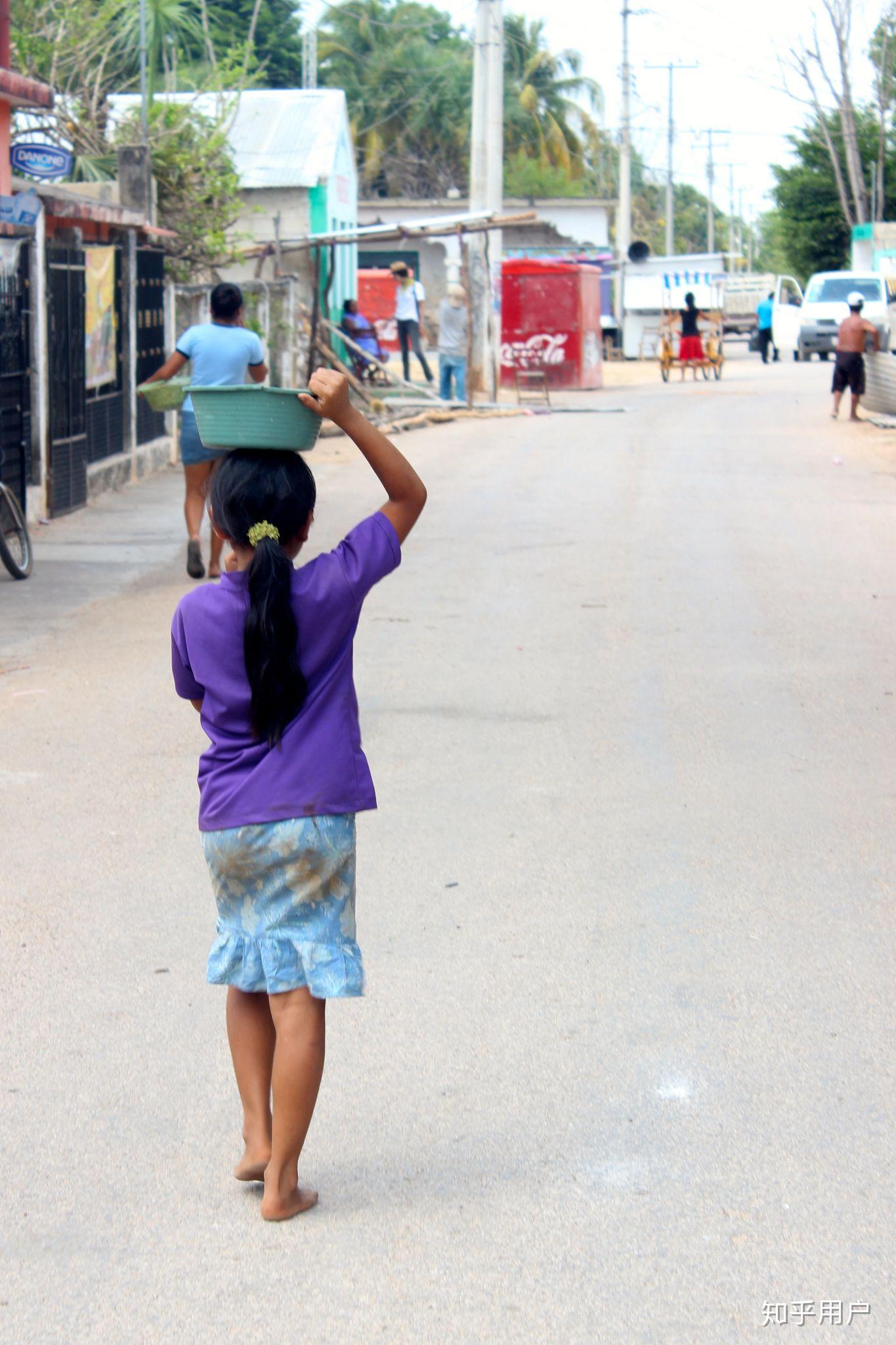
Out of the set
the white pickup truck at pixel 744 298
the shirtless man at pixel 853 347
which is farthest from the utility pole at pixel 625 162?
the shirtless man at pixel 853 347

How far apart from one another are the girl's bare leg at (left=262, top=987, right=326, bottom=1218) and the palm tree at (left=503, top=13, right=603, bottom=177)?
61617mm

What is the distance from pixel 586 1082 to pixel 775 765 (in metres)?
2.98

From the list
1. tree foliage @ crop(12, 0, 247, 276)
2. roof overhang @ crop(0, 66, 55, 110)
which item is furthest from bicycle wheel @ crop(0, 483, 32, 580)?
tree foliage @ crop(12, 0, 247, 276)

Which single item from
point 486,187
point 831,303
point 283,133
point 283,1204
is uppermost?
point 283,133

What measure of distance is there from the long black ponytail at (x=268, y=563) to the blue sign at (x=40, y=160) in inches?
478

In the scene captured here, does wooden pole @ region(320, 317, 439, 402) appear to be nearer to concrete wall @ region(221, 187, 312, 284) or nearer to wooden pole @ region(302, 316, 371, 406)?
wooden pole @ region(302, 316, 371, 406)

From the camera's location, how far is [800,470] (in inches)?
679

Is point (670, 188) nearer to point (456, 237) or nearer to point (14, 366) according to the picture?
point (456, 237)

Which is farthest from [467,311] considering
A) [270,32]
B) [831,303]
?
[270,32]

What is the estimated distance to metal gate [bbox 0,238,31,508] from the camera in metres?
11.8

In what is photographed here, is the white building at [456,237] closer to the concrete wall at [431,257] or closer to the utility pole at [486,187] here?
the concrete wall at [431,257]

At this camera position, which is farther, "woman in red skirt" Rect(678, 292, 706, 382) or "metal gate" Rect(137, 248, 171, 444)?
"woman in red skirt" Rect(678, 292, 706, 382)

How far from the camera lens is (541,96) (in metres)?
62.3

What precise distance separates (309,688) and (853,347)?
19951mm
